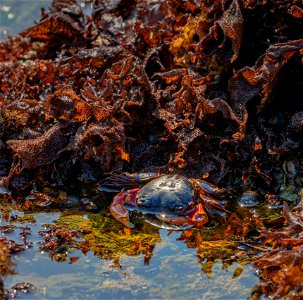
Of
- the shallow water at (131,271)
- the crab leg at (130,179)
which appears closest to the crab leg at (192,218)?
the shallow water at (131,271)

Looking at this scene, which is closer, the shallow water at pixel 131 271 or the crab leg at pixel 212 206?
the shallow water at pixel 131 271

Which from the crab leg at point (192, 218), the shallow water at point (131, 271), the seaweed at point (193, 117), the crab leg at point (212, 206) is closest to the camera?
the shallow water at point (131, 271)

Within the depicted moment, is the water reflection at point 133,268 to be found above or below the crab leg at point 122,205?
below

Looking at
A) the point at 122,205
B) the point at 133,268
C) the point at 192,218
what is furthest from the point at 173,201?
the point at 133,268

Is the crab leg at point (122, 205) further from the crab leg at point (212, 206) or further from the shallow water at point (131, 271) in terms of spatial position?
the crab leg at point (212, 206)

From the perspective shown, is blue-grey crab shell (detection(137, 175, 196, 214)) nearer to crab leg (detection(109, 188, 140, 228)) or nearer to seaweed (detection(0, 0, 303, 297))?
crab leg (detection(109, 188, 140, 228))
